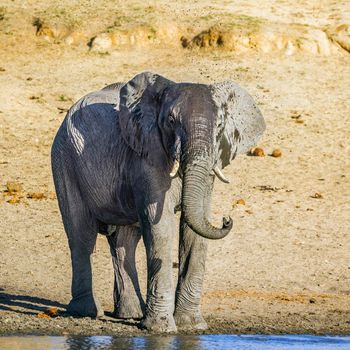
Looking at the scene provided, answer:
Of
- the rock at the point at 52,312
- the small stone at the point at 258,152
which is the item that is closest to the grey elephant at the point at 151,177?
the rock at the point at 52,312

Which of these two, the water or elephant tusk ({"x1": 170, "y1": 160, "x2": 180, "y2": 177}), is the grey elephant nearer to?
elephant tusk ({"x1": 170, "y1": 160, "x2": 180, "y2": 177})

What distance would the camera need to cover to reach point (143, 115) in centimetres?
1312

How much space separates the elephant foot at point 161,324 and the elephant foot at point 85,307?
1061 mm

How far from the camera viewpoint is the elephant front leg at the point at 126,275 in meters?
14.3

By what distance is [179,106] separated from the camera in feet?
41.1

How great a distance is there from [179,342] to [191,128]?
1.99m

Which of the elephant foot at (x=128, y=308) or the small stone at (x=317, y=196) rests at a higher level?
the small stone at (x=317, y=196)

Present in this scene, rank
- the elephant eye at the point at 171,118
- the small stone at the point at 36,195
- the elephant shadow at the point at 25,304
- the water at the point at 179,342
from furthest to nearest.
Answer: the small stone at the point at 36,195
the elephant shadow at the point at 25,304
the water at the point at 179,342
the elephant eye at the point at 171,118

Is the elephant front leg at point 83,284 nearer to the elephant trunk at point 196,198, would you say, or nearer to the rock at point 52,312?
the rock at point 52,312

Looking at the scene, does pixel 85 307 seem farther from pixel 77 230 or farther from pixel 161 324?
pixel 161 324

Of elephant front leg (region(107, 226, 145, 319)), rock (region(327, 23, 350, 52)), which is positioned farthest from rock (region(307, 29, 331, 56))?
elephant front leg (region(107, 226, 145, 319))

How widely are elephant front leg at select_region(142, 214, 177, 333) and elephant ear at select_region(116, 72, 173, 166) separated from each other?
590mm

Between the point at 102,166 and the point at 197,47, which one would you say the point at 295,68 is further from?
the point at 102,166

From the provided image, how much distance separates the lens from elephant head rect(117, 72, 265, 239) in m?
12.3
